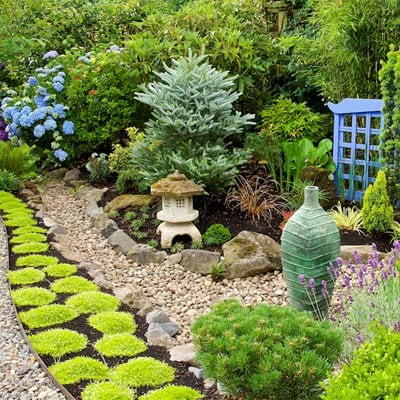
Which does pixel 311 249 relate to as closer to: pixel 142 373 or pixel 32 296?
pixel 142 373

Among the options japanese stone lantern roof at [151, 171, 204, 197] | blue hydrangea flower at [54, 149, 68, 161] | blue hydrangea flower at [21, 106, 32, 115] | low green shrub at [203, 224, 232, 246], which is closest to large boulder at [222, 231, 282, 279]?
low green shrub at [203, 224, 232, 246]

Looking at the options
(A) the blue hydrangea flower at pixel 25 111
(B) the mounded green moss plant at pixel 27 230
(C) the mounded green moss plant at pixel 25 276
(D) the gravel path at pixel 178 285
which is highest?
(A) the blue hydrangea flower at pixel 25 111

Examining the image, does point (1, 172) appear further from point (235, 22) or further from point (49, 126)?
point (235, 22)

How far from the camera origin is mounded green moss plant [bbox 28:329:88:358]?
3.95 m

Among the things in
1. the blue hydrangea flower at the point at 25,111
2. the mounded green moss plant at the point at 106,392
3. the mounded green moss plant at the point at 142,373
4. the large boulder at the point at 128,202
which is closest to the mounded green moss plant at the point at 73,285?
the mounded green moss plant at the point at 142,373

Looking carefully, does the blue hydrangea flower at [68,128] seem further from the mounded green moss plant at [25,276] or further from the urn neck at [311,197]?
the urn neck at [311,197]

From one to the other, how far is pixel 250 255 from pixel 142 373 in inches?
82.6

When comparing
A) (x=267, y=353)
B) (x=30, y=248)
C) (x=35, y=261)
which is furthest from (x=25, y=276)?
(x=267, y=353)

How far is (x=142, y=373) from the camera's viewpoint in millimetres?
3621

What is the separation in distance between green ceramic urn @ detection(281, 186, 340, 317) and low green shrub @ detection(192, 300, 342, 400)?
88 cm

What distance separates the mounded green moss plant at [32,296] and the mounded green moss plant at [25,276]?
0.21m

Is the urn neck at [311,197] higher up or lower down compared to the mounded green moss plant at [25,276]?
higher up

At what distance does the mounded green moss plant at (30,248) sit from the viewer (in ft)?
19.1

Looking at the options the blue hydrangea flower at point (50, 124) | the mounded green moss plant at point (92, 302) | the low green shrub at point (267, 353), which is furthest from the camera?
the blue hydrangea flower at point (50, 124)
